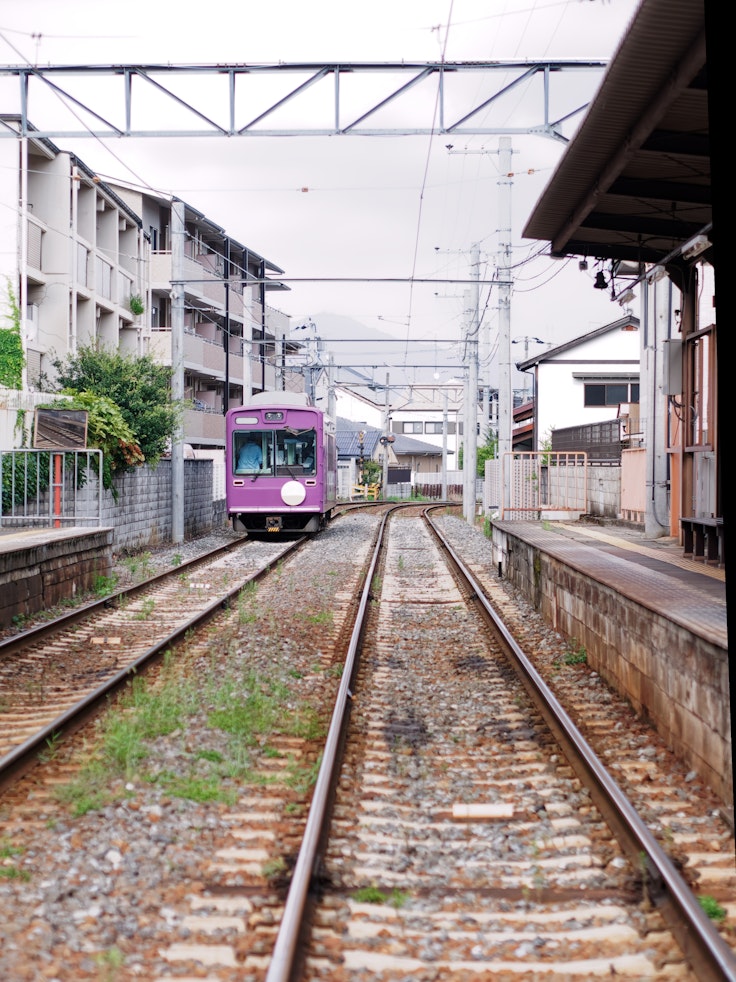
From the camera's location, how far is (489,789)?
516cm

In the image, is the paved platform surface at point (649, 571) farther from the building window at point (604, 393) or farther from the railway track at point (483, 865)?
the building window at point (604, 393)

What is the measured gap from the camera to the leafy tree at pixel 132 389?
62.4 feet

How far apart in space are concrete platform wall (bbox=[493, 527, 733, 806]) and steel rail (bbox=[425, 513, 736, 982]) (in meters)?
0.53

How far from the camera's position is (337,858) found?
13.5 feet

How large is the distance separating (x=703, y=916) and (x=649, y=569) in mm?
6211

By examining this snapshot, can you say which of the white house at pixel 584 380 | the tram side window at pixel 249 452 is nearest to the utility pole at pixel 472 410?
the white house at pixel 584 380

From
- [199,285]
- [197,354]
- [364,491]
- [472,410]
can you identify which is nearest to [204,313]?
[199,285]

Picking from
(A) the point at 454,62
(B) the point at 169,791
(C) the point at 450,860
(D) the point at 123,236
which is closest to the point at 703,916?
(C) the point at 450,860

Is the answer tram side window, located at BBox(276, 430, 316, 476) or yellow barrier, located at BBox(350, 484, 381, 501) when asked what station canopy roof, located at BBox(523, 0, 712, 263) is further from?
yellow barrier, located at BBox(350, 484, 381, 501)

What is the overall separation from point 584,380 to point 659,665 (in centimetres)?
3039

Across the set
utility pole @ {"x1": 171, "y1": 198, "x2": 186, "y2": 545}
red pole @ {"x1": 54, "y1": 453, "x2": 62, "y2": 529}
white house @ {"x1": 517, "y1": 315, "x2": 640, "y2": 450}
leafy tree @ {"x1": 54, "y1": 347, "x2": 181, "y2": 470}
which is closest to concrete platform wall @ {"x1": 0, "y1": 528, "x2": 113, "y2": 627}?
red pole @ {"x1": 54, "y1": 453, "x2": 62, "y2": 529}

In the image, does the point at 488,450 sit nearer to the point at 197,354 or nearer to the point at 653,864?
the point at 197,354

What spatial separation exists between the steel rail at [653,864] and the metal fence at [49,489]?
9.63 metres

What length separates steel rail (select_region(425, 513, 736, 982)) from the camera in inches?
123
